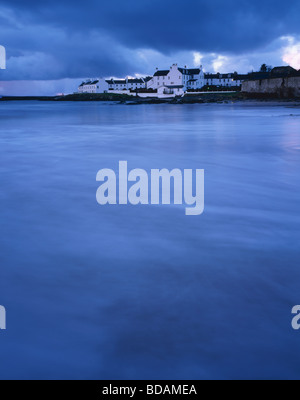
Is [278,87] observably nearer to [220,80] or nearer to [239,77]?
[239,77]

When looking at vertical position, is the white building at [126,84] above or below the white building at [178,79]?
above

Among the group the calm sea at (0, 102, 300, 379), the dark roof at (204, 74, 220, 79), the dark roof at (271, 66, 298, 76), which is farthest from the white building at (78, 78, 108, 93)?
the calm sea at (0, 102, 300, 379)

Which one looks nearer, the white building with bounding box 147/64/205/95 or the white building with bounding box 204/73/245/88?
the white building with bounding box 147/64/205/95

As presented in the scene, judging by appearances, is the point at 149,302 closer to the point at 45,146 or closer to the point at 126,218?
the point at 126,218

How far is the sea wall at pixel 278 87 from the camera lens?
145 ft

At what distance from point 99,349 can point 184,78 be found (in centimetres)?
8320

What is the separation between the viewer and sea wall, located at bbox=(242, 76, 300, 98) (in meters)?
44.2

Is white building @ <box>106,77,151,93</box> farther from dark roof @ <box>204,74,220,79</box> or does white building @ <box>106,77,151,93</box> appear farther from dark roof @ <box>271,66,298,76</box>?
dark roof @ <box>271,66,298,76</box>

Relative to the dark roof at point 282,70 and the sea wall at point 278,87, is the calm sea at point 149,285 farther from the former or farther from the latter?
the dark roof at point 282,70

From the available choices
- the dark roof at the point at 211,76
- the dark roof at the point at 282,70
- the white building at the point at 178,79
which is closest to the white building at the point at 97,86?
the white building at the point at 178,79

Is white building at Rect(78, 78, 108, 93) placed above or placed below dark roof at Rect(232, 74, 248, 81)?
above

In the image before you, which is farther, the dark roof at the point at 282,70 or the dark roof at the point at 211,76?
the dark roof at the point at 211,76
